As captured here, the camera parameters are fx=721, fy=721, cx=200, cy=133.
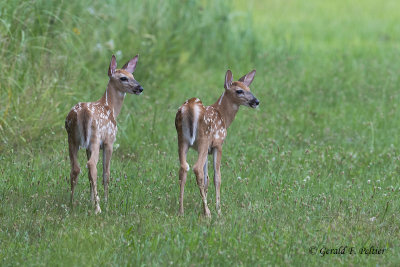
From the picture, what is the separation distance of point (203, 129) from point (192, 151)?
244cm

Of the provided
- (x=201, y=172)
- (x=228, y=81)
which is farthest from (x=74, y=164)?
(x=228, y=81)

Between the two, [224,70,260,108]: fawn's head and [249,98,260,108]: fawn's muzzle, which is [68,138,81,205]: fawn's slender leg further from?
[249,98,260,108]: fawn's muzzle

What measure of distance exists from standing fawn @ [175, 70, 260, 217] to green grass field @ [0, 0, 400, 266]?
336mm

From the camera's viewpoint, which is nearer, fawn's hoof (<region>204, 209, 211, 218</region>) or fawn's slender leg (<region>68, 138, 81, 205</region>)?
fawn's hoof (<region>204, 209, 211, 218</region>)

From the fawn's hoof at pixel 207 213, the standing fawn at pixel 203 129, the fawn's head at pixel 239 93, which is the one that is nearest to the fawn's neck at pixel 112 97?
the standing fawn at pixel 203 129

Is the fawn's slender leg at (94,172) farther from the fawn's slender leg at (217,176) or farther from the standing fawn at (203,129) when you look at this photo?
the fawn's slender leg at (217,176)

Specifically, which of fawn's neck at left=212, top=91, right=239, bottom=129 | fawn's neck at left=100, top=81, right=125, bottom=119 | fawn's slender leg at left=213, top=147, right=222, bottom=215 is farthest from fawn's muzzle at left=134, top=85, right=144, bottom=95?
fawn's slender leg at left=213, top=147, right=222, bottom=215

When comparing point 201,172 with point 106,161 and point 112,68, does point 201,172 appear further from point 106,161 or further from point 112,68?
point 112,68

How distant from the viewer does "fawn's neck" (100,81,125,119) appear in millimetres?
7211

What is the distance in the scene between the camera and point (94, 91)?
10.1m

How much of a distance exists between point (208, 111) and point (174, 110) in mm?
3461

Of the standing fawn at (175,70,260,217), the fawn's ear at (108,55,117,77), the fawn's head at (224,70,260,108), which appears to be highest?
the fawn's ear at (108,55,117,77)

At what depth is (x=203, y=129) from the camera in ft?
21.9

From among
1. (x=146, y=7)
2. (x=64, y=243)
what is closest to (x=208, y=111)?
(x=64, y=243)
